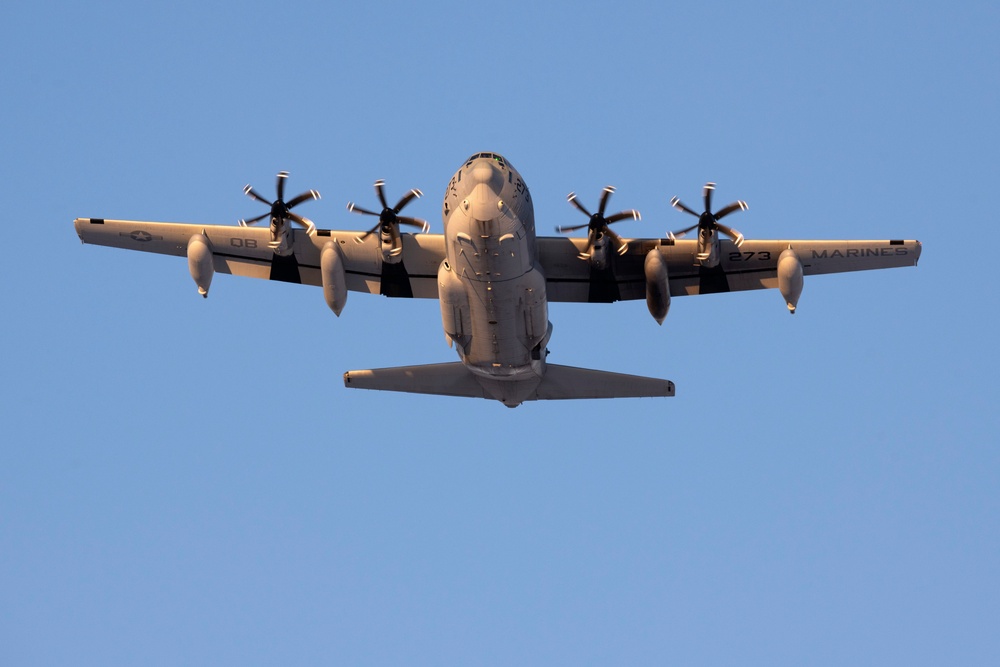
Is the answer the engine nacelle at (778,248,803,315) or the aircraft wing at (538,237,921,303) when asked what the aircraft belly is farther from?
the engine nacelle at (778,248,803,315)

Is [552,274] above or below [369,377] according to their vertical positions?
above

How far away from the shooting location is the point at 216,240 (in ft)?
133

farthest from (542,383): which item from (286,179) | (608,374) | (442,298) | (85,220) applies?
(85,220)

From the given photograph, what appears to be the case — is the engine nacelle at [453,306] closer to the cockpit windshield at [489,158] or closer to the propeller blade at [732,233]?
the cockpit windshield at [489,158]

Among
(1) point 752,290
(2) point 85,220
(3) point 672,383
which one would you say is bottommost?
(3) point 672,383

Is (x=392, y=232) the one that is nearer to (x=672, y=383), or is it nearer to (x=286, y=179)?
(x=286, y=179)

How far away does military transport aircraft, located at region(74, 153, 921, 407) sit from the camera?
119 ft

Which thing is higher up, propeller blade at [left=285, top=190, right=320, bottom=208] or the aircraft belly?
propeller blade at [left=285, top=190, right=320, bottom=208]

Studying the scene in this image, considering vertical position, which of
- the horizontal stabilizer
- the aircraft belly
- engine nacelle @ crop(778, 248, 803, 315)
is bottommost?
the horizontal stabilizer

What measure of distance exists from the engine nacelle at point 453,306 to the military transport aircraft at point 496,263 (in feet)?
0.16

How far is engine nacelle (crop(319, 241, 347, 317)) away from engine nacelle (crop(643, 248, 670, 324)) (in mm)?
8513

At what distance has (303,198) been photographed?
3925cm

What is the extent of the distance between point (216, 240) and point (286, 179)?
3.07 m

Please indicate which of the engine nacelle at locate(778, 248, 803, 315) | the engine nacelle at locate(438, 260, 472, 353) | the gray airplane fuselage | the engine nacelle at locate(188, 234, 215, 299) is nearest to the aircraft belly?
the gray airplane fuselage
